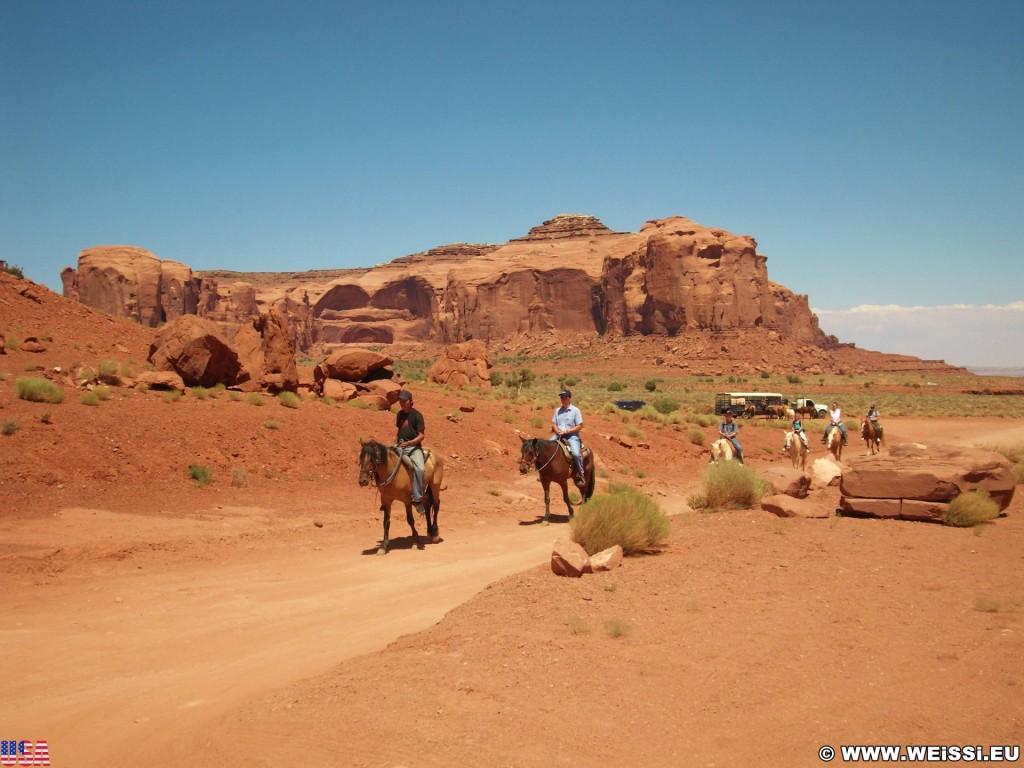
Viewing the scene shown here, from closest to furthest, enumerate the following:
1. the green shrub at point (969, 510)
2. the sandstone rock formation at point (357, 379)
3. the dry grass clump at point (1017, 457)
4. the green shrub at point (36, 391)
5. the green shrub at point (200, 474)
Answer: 1. the green shrub at point (969, 510)
2. the green shrub at point (200, 474)
3. the green shrub at point (36, 391)
4. the dry grass clump at point (1017, 457)
5. the sandstone rock formation at point (357, 379)

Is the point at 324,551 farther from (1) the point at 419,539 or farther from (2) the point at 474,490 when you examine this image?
(2) the point at 474,490

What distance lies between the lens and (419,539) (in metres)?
13.3

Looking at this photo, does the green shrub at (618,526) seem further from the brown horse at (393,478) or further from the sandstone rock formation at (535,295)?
the sandstone rock formation at (535,295)

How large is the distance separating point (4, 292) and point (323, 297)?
140997 millimetres

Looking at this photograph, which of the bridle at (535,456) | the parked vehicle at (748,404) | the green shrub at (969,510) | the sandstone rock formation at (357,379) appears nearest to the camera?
the green shrub at (969,510)

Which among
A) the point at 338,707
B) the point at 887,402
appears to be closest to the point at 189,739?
the point at 338,707

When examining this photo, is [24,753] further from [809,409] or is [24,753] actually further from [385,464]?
[809,409]

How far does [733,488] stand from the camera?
15172mm

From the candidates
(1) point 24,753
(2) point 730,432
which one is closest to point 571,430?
(2) point 730,432

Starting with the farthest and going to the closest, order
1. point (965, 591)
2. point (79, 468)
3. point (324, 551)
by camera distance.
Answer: point (79, 468) → point (324, 551) → point (965, 591)

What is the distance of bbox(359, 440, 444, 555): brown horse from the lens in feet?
38.4

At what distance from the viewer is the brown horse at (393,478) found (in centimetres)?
1170

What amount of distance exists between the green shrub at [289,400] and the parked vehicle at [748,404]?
30174 mm

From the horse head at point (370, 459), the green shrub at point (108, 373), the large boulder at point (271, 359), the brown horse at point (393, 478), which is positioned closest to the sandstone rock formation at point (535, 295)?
the large boulder at point (271, 359)
